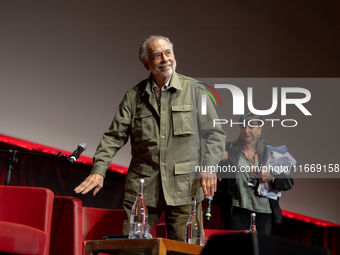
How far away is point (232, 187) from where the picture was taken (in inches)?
112

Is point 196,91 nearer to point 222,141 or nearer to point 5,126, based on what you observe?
point 222,141

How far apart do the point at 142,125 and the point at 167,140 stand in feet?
0.52

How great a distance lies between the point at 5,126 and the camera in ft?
10.5

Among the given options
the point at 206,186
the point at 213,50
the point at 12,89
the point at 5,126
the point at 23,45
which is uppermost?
the point at 213,50

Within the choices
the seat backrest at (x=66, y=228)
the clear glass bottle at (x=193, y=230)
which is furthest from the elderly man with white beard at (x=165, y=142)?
the seat backrest at (x=66, y=228)

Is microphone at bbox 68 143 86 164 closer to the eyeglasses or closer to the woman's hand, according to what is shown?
the eyeglasses

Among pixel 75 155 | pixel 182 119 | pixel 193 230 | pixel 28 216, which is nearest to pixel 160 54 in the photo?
pixel 182 119

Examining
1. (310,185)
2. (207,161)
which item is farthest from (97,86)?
(310,185)

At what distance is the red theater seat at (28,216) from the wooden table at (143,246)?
55 cm

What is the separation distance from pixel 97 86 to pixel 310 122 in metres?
2.36

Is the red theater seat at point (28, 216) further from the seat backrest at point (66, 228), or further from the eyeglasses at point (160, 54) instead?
the eyeglasses at point (160, 54)

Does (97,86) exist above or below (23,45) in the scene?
below

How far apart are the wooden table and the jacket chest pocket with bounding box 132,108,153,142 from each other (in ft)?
2.62

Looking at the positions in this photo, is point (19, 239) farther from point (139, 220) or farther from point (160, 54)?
point (160, 54)
